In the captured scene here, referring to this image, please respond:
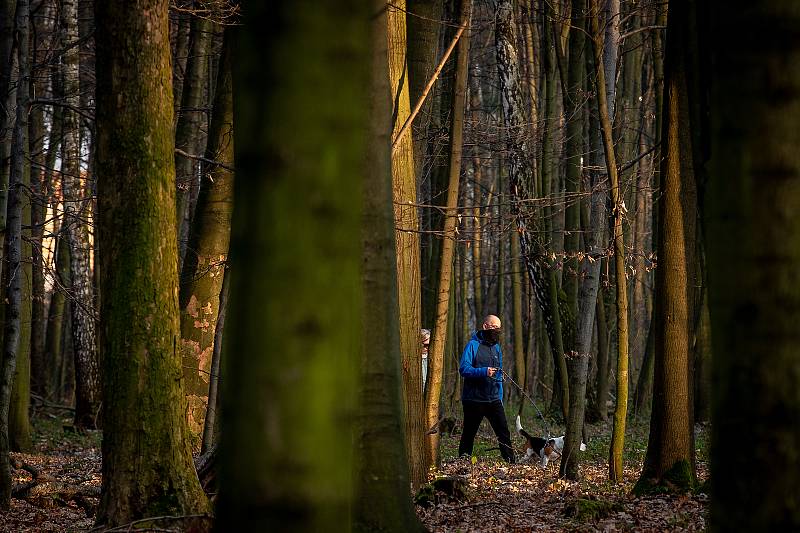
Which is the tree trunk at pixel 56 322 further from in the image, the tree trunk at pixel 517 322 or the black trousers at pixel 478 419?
the tree trunk at pixel 517 322

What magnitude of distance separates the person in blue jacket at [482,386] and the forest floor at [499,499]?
436 mm

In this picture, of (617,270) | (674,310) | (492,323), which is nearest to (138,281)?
(674,310)

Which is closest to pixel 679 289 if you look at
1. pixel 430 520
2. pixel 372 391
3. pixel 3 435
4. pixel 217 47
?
pixel 430 520

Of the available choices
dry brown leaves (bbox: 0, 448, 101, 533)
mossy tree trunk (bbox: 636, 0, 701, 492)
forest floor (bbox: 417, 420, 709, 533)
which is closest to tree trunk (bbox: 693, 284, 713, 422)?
forest floor (bbox: 417, 420, 709, 533)

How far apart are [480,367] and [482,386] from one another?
31cm

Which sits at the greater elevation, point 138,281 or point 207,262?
point 207,262

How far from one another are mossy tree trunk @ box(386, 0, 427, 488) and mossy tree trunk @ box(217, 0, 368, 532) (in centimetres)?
611

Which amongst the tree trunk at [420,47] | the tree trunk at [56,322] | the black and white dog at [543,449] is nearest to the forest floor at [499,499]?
the black and white dog at [543,449]

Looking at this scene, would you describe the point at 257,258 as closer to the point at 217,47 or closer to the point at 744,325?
the point at 744,325

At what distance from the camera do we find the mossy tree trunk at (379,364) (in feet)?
15.5

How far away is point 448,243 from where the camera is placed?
35.9 feet

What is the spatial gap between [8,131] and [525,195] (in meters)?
8.76

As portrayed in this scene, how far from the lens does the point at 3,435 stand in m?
8.68

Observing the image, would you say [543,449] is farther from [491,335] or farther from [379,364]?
[379,364]
